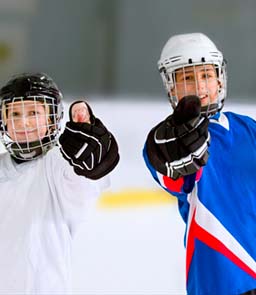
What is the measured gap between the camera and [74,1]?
148 inches

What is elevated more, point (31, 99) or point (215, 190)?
point (31, 99)

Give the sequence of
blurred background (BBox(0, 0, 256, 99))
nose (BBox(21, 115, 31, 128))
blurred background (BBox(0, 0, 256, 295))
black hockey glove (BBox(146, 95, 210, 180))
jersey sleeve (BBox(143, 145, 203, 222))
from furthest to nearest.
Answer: blurred background (BBox(0, 0, 256, 99)), blurred background (BBox(0, 0, 256, 295)), nose (BBox(21, 115, 31, 128)), jersey sleeve (BBox(143, 145, 203, 222)), black hockey glove (BBox(146, 95, 210, 180))

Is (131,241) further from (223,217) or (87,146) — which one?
(87,146)

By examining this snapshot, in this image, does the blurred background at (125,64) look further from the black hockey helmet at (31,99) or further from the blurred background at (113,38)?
the black hockey helmet at (31,99)

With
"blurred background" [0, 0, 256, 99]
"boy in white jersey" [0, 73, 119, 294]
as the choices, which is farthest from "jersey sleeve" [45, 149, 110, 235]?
"blurred background" [0, 0, 256, 99]

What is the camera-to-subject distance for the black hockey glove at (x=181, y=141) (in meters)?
1.08

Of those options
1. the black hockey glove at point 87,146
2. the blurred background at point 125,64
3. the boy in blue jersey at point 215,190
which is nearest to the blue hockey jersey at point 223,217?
the boy in blue jersey at point 215,190

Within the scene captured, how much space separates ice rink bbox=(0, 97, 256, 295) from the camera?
1.95 metres

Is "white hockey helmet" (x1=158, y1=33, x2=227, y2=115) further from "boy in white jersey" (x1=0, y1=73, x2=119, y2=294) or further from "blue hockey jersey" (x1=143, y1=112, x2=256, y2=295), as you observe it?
"boy in white jersey" (x1=0, y1=73, x2=119, y2=294)

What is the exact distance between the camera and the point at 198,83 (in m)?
1.31

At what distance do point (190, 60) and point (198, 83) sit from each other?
5 cm

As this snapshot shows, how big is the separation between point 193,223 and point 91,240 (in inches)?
34.1

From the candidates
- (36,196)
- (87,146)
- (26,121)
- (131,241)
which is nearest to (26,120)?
(26,121)

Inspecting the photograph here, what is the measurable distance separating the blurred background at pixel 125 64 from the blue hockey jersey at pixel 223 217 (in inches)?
31.8
